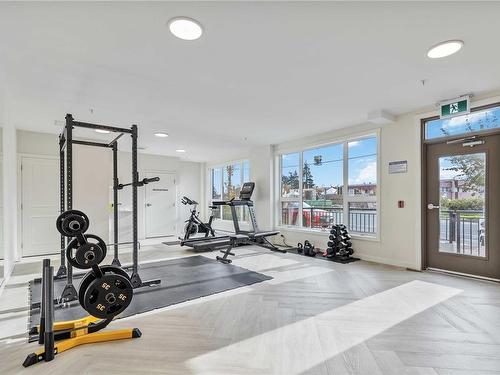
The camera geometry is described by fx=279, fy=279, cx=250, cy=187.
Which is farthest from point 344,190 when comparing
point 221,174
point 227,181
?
point 221,174

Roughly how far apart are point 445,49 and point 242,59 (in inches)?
69.1

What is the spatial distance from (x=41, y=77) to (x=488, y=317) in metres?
4.97

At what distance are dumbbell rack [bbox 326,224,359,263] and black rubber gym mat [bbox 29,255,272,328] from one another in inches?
64.8

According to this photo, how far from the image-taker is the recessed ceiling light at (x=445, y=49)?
229cm

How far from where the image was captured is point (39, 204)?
5.34m

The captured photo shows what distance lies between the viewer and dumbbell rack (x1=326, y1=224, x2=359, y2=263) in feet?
16.0

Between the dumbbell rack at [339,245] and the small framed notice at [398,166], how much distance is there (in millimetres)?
1291

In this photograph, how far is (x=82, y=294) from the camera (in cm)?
205

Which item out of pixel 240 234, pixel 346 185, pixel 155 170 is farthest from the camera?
pixel 155 170

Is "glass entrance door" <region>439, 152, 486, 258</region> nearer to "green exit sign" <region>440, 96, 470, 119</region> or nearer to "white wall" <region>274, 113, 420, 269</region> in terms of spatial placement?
"white wall" <region>274, 113, 420, 269</region>

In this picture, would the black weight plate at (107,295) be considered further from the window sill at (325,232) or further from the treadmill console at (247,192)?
the treadmill console at (247,192)

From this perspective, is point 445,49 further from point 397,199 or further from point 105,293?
point 105,293

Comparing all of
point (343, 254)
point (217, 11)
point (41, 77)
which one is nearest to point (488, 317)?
point (343, 254)

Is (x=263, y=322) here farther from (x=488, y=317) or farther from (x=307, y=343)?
(x=488, y=317)
